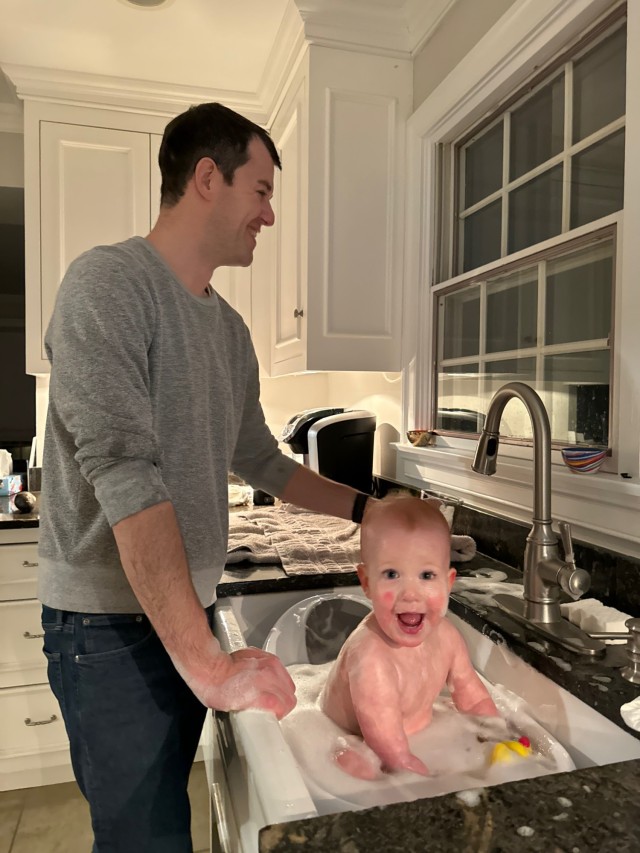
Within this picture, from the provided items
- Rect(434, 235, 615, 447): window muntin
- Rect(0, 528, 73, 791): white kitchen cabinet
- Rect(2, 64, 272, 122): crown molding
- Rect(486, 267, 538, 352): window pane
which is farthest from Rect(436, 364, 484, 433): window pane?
Rect(2, 64, 272, 122): crown molding

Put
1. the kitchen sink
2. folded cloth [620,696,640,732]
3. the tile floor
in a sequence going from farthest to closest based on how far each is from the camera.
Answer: the tile floor → folded cloth [620,696,640,732] → the kitchen sink

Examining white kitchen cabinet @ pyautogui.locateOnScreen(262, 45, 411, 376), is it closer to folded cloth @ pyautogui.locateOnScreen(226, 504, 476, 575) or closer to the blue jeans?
folded cloth @ pyautogui.locateOnScreen(226, 504, 476, 575)

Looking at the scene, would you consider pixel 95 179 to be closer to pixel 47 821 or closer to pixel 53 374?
pixel 53 374

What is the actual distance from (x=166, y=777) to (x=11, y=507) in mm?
1579

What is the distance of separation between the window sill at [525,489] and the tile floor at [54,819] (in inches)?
48.7

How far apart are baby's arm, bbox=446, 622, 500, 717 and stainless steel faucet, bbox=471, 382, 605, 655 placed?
0.13 meters

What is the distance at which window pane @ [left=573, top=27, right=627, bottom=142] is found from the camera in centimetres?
132


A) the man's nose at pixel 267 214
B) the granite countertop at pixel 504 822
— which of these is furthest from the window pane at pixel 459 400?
the granite countertop at pixel 504 822

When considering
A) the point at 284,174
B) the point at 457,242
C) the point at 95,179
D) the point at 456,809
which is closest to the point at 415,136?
the point at 457,242

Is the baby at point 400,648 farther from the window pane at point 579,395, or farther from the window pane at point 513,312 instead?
the window pane at point 513,312

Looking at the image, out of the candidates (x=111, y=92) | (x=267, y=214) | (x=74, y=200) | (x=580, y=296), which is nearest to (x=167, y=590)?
(x=267, y=214)

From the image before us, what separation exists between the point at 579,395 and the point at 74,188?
6.96 feet

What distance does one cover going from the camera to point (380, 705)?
885 millimetres

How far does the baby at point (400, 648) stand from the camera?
0.89m
